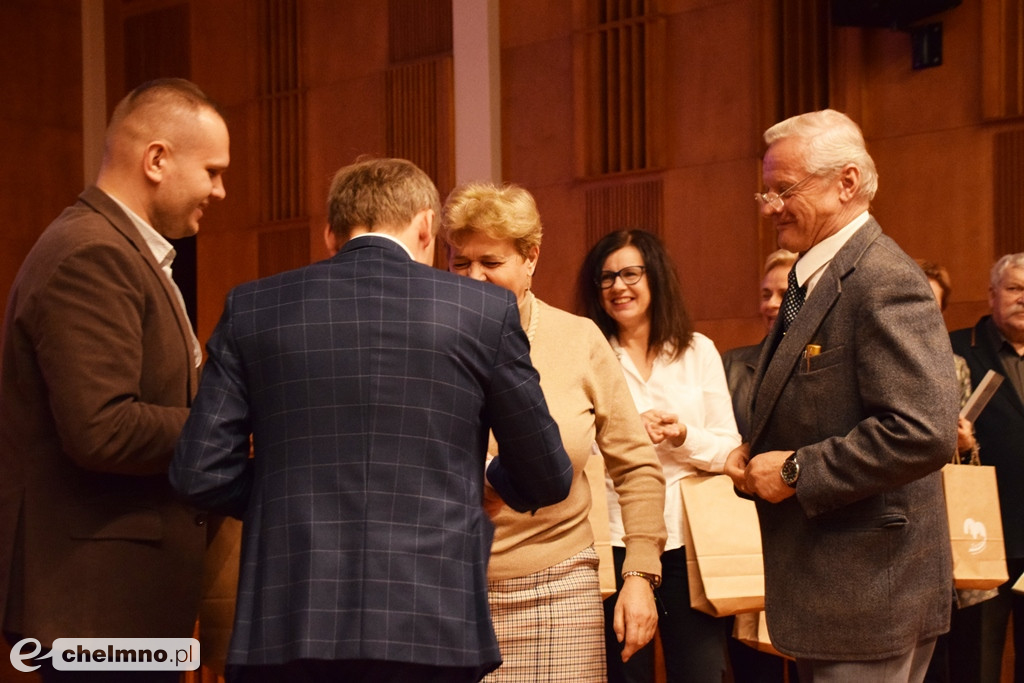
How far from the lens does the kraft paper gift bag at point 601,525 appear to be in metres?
2.68

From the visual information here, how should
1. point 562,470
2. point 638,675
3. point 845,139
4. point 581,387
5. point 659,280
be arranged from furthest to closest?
1. point 659,280
2. point 638,675
3. point 581,387
4. point 845,139
5. point 562,470

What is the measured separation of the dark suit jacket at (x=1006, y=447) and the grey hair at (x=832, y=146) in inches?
84.5

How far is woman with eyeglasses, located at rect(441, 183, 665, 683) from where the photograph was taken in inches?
90.2

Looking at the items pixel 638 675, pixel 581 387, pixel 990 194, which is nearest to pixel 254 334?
pixel 581 387

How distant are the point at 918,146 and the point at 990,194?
1.33 feet

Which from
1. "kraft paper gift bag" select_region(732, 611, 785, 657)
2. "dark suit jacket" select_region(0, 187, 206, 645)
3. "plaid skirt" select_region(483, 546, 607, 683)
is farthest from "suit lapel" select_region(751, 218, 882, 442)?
"kraft paper gift bag" select_region(732, 611, 785, 657)

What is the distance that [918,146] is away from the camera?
17.4 ft

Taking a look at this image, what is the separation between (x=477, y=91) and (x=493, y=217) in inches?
176

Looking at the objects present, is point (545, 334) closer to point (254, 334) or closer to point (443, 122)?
point (254, 334)

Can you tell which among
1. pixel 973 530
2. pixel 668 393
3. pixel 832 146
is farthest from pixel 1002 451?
pixel 832 146

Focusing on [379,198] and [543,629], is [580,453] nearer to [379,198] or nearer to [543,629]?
[543,629]

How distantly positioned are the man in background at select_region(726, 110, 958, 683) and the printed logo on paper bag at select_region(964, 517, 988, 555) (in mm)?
1478

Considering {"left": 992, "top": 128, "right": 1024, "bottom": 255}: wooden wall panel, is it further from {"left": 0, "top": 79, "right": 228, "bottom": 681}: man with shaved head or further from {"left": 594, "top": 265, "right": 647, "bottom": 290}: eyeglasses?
{"left": 0, "top": 79, "right": 228, "bottom": 681}: man with shaved head

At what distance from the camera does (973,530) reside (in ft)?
11.7
